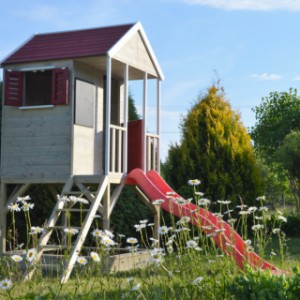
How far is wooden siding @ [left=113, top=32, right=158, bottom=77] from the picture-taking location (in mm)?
10641

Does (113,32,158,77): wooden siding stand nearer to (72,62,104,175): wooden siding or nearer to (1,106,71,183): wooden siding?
(72,62,104,175): wooden siding

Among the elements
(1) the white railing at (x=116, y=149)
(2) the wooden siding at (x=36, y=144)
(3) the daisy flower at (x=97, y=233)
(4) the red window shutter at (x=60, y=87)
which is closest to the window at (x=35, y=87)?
(4) the red window shutter at (x=60, y=87)

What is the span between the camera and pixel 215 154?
1376 centimetres

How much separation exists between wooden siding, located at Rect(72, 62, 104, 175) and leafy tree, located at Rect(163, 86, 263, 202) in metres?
3.49

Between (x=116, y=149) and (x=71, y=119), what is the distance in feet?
4.77

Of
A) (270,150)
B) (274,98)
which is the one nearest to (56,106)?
(270,150)

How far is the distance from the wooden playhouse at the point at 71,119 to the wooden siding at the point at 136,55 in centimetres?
2

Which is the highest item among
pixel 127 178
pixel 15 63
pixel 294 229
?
pixel 15 63

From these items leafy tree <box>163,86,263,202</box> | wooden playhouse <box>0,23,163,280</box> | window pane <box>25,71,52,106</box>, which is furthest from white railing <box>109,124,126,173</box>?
leafy tree <box>163,86,263,202</box>

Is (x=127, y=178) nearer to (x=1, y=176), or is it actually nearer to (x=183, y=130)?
(x=1, y=176)

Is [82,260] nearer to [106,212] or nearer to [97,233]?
[97,233]

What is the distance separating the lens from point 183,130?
1430 centimetres

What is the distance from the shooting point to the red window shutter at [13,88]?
34.6 feet

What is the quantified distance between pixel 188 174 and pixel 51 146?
4.67m
